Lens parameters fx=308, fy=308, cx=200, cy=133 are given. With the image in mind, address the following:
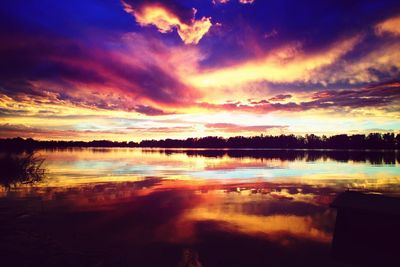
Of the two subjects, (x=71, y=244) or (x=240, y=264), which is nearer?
(x=240, y=264)

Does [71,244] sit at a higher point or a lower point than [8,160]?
lower

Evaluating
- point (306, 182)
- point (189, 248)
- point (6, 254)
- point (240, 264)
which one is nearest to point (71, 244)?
point (6, 254)

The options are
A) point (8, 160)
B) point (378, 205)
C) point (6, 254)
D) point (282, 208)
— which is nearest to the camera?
point (6, 254)

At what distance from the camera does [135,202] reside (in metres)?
16.1

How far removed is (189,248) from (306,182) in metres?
17.8

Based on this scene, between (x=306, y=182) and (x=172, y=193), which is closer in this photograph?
(x=172, y=193)

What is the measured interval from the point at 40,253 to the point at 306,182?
20.8 metres

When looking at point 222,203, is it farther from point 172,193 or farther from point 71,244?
point 71,244

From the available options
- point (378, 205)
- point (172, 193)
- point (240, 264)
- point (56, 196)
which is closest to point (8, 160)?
point (56, 196)

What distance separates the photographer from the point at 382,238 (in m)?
9.25

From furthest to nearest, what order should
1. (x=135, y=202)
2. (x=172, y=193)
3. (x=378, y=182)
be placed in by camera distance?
(x=378, y=182)
(x=172, y=193)
(x=135, y=202)

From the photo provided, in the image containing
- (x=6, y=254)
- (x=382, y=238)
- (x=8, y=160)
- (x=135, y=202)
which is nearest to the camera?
(x=6, y=254)

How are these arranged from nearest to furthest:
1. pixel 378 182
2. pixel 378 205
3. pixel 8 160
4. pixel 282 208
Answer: pixel 378 205, pixel 282 208, pixel 378 182, pixel 8 160

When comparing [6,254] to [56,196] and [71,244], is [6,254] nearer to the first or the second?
[71,244]
